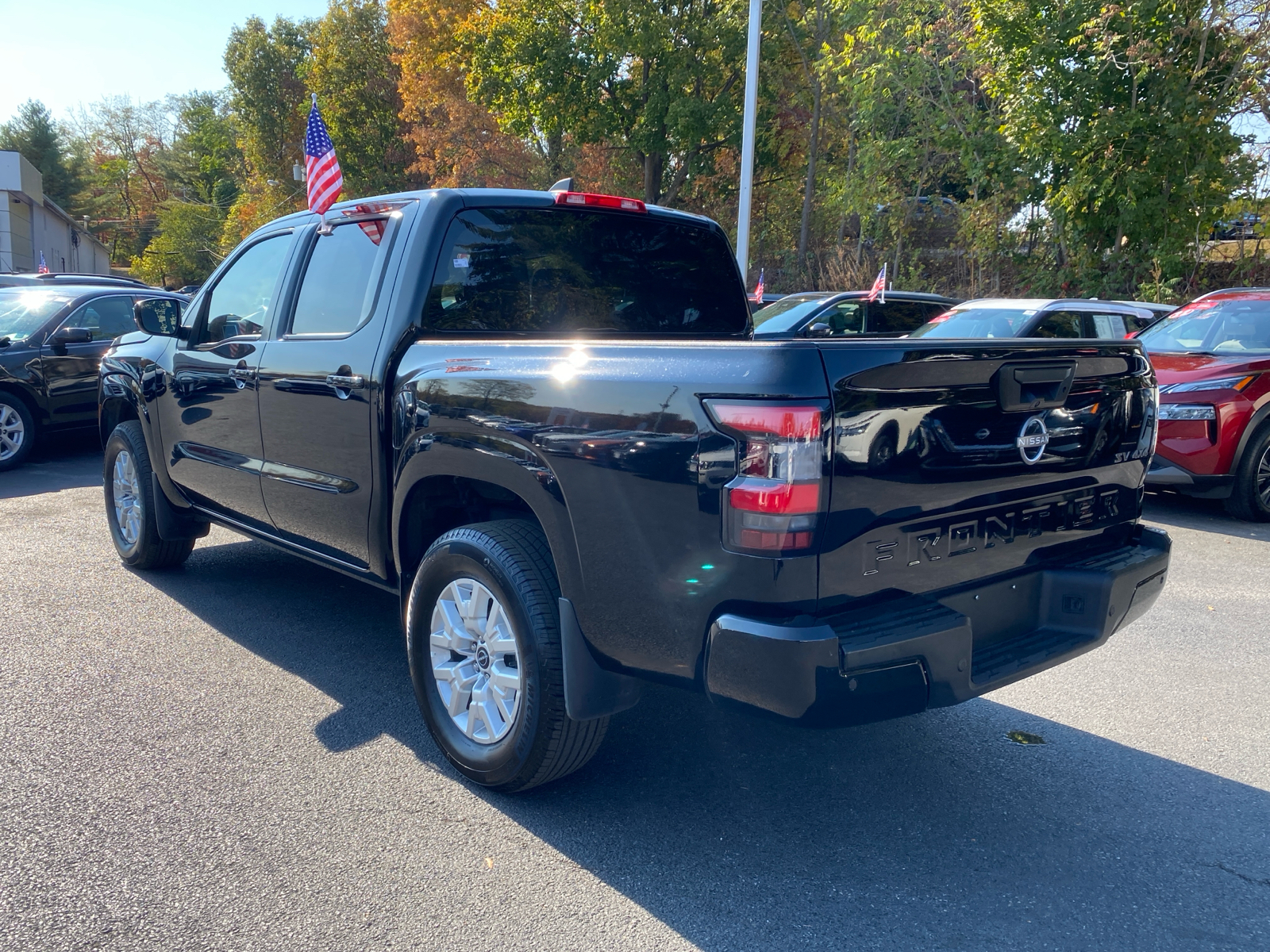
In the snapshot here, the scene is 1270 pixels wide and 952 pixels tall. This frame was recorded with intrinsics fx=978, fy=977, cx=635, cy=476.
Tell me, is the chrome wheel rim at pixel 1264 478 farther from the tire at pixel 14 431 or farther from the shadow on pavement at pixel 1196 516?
the tire at pixel 14 431

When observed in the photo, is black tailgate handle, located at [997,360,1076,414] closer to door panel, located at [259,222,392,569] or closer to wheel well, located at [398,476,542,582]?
wheel well, located at [398,476,542,582]

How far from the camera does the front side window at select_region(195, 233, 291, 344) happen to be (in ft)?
14.6

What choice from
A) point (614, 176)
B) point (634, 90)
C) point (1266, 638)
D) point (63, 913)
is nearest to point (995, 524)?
point (63, 913)

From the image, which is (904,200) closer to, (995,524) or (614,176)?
(614,176)

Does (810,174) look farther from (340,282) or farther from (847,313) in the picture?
(340,282)

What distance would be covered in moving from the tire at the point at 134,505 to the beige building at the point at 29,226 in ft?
133

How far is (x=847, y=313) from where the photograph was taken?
36.9 feet

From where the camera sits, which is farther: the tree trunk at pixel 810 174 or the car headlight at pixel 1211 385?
the tree trunk at pixel 810 174

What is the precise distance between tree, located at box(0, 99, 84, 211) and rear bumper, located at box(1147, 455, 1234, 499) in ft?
276

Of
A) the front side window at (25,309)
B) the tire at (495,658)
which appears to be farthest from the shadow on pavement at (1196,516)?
the front side window at (25,309)

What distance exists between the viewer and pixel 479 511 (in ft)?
11.7

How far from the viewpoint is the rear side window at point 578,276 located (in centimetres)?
369

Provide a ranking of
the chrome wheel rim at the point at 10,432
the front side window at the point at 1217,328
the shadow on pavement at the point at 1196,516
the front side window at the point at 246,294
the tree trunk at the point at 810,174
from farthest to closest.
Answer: the tree trunk at the point at 810,174
the chrome wheel rim at the point at 10,432
the front side window at the point at 1217,328
the shadow on pavement at the point at 1196,516
the front side window at the point at 246,294

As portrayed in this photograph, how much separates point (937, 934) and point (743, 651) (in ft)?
2.97
